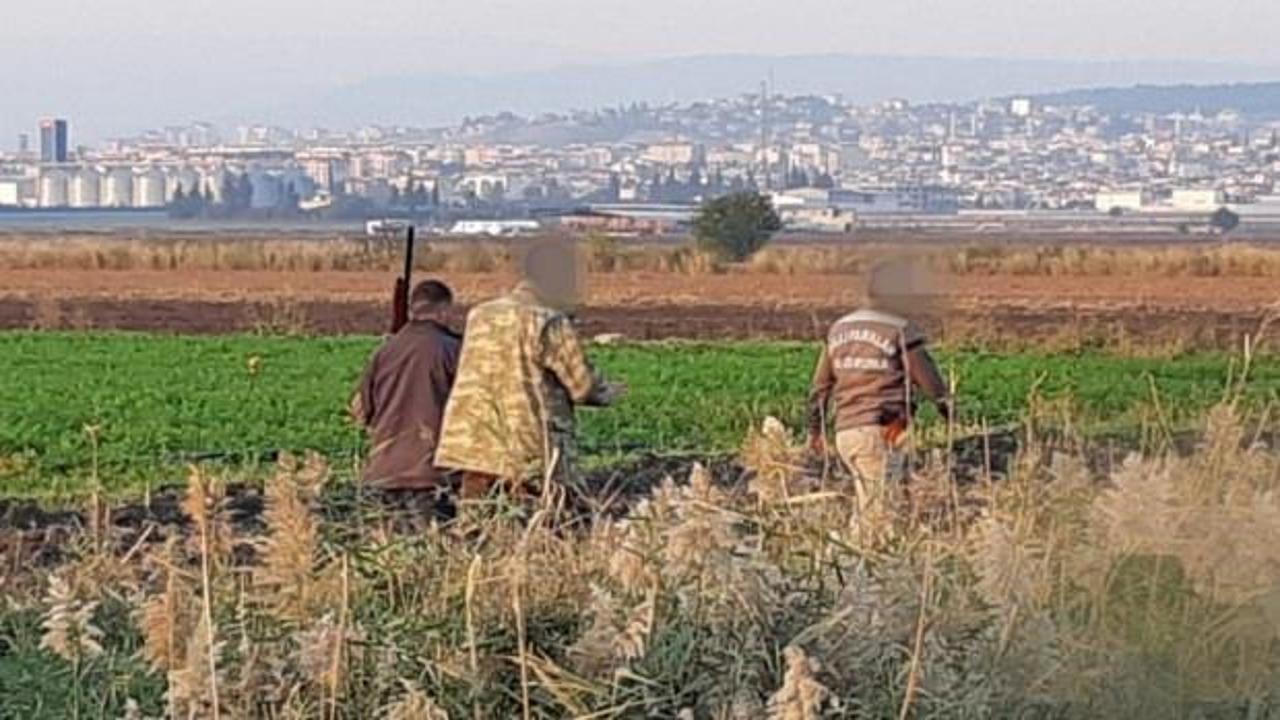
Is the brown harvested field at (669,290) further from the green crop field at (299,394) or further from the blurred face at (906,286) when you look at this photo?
the blurred face at (906,286)

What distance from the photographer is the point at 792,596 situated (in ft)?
14.3

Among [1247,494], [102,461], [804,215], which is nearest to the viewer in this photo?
[1247,494]

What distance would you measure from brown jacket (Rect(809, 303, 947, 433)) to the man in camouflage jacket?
1.62 metres

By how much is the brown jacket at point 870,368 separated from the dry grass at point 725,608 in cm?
547

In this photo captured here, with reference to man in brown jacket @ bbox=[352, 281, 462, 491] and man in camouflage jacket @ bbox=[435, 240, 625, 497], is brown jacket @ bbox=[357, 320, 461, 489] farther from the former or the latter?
man in camouflage jacket @ bbox=[435, 240, 625, 497]

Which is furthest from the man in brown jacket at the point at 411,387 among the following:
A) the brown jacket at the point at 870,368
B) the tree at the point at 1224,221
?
the tree at the point at 1224,221

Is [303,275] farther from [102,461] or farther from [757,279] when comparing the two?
[102,461]

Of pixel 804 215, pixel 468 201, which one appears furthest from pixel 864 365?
pixel 804 215

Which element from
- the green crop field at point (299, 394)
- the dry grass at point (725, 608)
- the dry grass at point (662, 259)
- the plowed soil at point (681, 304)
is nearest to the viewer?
the dry grass at point (725, 608)

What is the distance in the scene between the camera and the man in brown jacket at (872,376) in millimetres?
10609

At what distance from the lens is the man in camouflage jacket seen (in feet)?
30.5

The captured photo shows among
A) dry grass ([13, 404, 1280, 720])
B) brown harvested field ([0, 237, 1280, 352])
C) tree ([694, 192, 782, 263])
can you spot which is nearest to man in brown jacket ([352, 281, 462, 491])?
dry grass ([13, 404, 1280, 720])

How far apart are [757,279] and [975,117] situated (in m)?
106

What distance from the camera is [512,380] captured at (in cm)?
950
